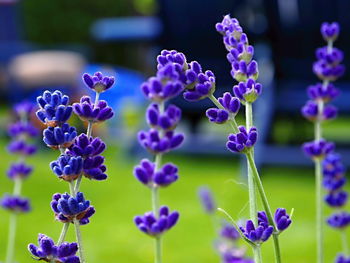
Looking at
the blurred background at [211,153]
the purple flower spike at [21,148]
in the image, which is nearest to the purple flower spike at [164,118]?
the purple flower spike at [21,148]

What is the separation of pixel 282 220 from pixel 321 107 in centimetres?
48

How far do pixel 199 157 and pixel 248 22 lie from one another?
43.2 inches

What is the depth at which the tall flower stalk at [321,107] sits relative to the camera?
3.75ft

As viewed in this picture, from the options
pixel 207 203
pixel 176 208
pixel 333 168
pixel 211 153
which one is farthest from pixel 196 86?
pixel 211 153

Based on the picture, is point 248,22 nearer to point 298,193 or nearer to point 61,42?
point 298,193

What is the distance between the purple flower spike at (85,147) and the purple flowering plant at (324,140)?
472 millimetres

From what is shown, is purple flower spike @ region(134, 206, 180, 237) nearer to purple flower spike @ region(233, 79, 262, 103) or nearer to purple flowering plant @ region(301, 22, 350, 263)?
purple flower spike @ region(233, 79, 262, 103)

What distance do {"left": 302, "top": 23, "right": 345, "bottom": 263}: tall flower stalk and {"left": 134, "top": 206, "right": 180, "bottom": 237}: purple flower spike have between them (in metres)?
0.48

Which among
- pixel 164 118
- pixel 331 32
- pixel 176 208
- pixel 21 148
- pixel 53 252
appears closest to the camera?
pixel 164 118

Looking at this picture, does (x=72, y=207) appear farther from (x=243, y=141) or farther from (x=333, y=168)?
(x=333, y=168)

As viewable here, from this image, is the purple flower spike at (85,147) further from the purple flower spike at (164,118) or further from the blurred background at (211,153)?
the blurred background at (211,153)

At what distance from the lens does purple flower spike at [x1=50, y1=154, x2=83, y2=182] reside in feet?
2.36

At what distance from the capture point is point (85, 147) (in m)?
0.75

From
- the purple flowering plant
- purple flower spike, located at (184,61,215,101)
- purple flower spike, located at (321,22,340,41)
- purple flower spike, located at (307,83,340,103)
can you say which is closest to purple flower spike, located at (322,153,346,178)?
the purple flowering plant
